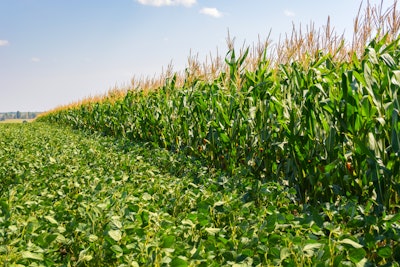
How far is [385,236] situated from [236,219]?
Result: 0.98m

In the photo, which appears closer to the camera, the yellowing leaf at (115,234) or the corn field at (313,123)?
the yellowing leaf at (115,234)

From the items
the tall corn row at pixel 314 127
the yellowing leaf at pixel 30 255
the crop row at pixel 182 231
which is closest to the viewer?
the yellowing leaf at pixel 30 255

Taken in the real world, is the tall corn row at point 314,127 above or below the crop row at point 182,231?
above

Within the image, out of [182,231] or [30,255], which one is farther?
[182,231]

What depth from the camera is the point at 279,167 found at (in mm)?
4289

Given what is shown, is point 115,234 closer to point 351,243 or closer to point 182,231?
point 182,231

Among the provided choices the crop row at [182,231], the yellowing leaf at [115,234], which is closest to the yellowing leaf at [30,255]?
the crop row at [182,231]

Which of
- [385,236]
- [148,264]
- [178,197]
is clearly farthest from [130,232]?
[385,236]

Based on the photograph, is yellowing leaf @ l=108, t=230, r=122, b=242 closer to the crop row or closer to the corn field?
the crop row

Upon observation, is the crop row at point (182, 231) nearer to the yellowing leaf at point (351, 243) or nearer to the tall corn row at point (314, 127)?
the yellowing leaf at point (351, 243)

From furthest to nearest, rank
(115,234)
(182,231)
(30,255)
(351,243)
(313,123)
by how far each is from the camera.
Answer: (313,123)
(182,231)
(115,234)
(351,243)
(30,255)

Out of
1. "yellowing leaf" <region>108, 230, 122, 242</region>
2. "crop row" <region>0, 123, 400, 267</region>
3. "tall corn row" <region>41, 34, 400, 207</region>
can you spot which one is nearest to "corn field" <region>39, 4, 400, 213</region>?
"tall corn row" <region>41, 34, 400, 207</region>

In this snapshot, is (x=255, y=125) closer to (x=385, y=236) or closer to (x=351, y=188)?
(x=351, y=188)

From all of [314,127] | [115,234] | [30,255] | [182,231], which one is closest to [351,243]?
[182,231]
